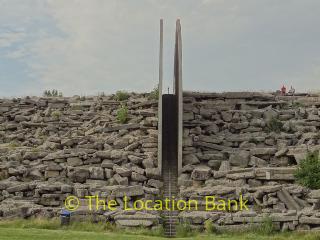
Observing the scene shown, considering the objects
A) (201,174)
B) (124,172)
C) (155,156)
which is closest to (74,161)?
(124,172)

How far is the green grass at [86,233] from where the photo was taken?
10.4 metres

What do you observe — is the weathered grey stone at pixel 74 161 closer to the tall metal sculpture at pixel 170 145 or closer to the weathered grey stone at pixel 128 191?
the weathered grey stone at pixel 128 191

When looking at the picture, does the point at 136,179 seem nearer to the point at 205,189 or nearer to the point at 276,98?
the point at 205,189

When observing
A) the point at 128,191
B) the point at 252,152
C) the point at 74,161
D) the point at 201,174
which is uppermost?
the point at 252,152

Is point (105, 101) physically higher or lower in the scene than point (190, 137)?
higher

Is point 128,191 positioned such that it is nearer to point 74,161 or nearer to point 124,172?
point 124,172

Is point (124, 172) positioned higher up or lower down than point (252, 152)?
lower down

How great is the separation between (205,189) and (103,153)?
12.7 feet

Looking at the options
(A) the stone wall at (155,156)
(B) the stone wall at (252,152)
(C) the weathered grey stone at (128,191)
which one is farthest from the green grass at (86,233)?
(C) the weathered grey stone at (128,191)

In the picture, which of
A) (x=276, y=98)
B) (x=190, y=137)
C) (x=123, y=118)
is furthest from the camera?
(x=276, y=98)

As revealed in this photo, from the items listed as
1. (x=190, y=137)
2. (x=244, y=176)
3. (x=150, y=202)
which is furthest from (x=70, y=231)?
(x=190, y=137)

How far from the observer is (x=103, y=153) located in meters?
15.5

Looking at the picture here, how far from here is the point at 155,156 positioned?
15719mm

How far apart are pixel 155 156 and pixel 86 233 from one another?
5.26 m
